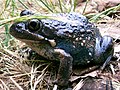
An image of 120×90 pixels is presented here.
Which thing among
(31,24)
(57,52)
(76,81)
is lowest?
(76,81)

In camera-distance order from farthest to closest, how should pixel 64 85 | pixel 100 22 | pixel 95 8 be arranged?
1. pixel 95 8
2. pixel 100 22
3. pixel 64 85

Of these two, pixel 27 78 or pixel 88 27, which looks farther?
pixel 88 27

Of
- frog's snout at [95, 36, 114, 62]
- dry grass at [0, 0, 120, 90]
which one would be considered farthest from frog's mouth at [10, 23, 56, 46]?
frog's snout at [95, 36, 114, 62]

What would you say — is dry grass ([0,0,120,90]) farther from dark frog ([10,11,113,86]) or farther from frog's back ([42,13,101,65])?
frog's back ([42,13,101,65])

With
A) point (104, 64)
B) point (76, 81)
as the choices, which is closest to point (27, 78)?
point (76, 81)

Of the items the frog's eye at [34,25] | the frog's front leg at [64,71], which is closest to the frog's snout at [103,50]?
the frog's front leg at [64,71]

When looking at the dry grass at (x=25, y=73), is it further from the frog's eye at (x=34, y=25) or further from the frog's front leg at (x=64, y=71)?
the frog's eye at (x=34, y=25)

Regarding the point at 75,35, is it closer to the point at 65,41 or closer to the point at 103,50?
the point at 65,41

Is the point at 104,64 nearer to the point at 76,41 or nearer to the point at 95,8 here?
the point at 76,41
